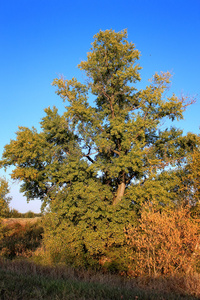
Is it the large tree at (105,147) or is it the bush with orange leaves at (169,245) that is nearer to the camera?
the bush with orange leaves at (169,245)

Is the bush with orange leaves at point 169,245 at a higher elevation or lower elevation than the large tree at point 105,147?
lower

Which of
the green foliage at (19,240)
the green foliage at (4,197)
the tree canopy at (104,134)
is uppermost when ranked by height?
the tree canopy at (104,134)

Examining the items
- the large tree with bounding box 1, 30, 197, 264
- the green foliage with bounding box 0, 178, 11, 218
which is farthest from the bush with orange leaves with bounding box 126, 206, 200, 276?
the green foliage with bounding box 0, 178, 11, 218

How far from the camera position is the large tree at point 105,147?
64.5 ft

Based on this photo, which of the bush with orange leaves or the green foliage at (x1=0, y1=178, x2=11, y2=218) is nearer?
the bush with orange leaves

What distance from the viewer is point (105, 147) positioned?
21.4 meters

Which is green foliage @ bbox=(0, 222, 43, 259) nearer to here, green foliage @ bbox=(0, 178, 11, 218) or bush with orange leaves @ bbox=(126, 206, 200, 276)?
green foliage @ bbox=(0, 178, 11, 218)

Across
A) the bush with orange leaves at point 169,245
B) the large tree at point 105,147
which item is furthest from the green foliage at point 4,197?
the bush with orange leaves at point 169,245

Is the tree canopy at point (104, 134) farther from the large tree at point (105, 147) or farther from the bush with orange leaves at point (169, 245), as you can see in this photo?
the bush with orange leaves at point (169, 245)

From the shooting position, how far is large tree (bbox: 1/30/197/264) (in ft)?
64.5

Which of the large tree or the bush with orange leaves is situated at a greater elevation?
the large tree

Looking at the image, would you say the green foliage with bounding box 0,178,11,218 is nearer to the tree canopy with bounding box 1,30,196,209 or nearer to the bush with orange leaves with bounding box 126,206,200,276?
the tree canopy with bounding box 1,30,196,209

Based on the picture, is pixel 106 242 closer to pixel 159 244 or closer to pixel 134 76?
pixel 159 244

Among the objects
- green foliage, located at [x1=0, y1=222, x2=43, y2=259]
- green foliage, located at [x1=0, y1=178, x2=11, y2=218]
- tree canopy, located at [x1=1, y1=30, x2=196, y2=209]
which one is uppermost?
tree canopy, located at [x1=1, y1=30, x2=196, y2=209]
